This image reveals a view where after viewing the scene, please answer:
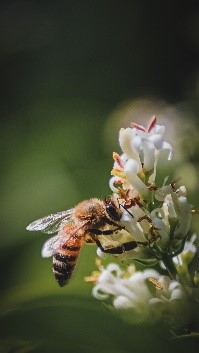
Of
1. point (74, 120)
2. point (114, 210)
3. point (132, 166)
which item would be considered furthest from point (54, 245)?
point (74, 120)

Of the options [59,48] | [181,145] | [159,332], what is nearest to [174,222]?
[181,145]

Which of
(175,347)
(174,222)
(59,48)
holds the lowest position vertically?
(175,347)

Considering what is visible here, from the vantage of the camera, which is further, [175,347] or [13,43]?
[13,43]

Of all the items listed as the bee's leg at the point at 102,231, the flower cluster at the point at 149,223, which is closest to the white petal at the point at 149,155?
the flower cluster at the point at 149,223

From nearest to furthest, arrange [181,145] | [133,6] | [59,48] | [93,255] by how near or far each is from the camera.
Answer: [181,145] → [93,255] → [59,48] → [133,6]

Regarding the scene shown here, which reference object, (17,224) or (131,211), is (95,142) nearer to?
(17,224)

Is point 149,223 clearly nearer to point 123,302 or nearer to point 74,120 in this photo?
point 123,302
